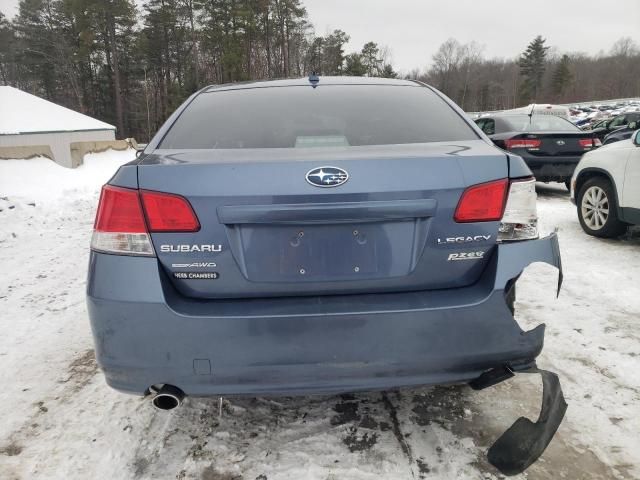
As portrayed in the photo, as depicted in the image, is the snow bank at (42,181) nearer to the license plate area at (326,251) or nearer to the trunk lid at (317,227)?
the trunk lid at (317,227)

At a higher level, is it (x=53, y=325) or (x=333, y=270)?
(x=333, y=270)

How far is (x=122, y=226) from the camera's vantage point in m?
1.74

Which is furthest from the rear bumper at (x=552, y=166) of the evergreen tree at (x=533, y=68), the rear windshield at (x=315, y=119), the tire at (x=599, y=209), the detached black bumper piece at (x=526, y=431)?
the evergreen tree at (x=533, y=68)

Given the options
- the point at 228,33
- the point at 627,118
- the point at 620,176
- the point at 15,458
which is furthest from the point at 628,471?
the point at 228,33

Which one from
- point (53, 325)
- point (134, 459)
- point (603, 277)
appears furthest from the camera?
point (603, 277)

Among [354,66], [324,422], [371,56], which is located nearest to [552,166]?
[324,422]

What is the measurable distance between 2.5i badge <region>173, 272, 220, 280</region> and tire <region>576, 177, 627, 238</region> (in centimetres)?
514

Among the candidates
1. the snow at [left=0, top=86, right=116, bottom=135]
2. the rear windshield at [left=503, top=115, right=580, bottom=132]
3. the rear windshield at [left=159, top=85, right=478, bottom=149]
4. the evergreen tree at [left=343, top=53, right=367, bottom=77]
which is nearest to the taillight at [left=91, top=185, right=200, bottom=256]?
the rear windshield at [left=159, top=85, right=478, bottom=149]

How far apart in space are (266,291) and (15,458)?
1.41 m

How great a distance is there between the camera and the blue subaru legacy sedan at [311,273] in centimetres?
166

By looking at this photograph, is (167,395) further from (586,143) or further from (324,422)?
(586,143)

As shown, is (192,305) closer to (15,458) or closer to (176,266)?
(176,266)

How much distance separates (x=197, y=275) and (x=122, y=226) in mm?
344

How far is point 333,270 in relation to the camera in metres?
1.70
